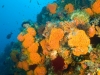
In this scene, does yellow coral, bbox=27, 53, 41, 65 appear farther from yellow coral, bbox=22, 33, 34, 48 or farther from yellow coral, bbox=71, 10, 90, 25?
yellow coral, bbox=71, 10, 90, 25

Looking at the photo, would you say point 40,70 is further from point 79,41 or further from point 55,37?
point 79,41

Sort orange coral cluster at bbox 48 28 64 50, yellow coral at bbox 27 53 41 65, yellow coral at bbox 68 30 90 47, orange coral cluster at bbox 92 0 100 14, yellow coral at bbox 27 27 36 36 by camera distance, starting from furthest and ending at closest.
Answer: yellow coral at bbox 27 27 36 36, yellow coral at bbox 27 53 41 65, orange coral cluster at bbox 92 0 100 14, orange coral cluster at bbox 48 28 64 50, yellow coral at bbox 68 30 90 47

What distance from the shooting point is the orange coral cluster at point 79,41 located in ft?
18.7

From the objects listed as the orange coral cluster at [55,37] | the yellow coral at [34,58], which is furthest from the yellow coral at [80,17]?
the yellow coral at [34,58]

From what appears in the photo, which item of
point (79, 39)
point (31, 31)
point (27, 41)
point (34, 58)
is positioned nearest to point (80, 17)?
point (79, 39)

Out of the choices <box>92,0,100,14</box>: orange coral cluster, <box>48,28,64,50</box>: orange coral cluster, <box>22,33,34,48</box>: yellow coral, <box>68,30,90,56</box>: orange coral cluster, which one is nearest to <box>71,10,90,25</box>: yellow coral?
<box>92,0,100,14</box>: orange coral cluster

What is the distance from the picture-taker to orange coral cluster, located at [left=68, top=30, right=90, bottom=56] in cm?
571

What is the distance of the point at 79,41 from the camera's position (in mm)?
5727

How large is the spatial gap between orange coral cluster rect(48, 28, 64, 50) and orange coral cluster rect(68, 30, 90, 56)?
80 cm

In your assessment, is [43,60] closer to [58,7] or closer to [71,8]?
[71,8]

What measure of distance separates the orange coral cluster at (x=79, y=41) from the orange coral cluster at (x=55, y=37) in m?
0.80

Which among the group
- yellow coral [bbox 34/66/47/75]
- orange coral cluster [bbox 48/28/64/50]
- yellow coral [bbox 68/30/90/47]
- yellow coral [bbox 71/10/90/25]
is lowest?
yellow coral [bbox 34/66/47/75]

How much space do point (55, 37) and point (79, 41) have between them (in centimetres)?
119

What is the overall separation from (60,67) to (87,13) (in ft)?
8.94
